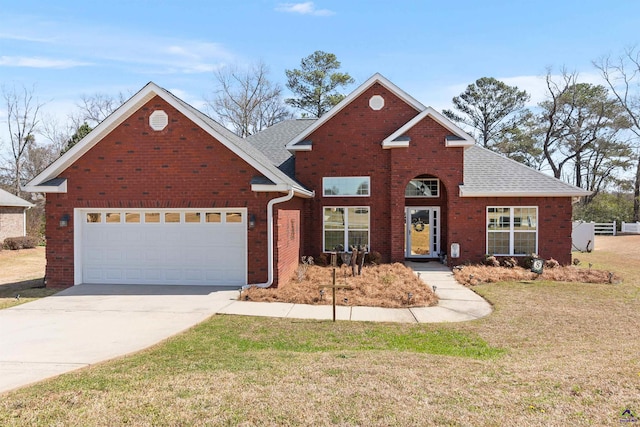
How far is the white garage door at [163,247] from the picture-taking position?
11516 millimetres

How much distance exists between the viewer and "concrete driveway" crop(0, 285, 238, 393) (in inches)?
234

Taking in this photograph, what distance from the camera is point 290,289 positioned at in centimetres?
1098

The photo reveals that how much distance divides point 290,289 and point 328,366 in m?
5.67

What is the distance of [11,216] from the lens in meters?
25.6

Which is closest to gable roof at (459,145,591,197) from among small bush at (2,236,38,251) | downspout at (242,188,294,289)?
downspout at (242,188,294,289)

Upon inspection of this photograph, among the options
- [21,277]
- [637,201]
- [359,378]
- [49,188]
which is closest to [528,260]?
[359,378]

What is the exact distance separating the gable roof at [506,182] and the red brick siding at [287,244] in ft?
21.2

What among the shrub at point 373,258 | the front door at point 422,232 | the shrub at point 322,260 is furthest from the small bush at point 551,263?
the shrub at point 322,260

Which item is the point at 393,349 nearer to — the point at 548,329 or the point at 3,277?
the point at 548,329

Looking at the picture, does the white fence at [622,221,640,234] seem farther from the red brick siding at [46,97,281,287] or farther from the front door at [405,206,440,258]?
the red brick siding at [46,97,281,287]

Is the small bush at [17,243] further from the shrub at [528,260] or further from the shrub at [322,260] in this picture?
the shrub at [528,260]

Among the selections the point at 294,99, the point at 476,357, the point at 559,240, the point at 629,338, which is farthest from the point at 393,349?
the point at 294,99

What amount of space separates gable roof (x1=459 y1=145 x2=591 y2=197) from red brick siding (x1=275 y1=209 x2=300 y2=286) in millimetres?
6477

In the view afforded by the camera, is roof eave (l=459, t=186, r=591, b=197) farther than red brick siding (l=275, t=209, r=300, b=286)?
Yes
